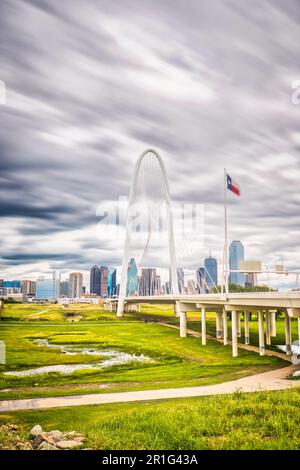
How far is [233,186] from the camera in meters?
46.8

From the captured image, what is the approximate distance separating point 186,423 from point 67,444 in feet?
17.6

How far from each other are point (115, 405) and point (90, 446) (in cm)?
898

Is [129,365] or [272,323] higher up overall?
[272,323]

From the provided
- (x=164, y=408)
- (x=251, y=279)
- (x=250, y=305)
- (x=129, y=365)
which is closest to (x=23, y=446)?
(x=164, y=408)

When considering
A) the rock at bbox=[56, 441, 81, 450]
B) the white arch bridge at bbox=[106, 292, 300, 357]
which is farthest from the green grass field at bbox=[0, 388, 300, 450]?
the white arch bridge at bbox=[106, 292, 300, 357]

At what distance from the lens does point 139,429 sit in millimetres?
18062

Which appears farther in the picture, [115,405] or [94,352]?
[94,352]

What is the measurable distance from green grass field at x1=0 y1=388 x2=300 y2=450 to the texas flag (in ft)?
86.0

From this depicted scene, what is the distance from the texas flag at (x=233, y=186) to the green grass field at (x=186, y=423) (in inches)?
1031

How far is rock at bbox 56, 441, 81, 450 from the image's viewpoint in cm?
1552

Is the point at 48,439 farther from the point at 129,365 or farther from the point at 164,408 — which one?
the point at 129,365

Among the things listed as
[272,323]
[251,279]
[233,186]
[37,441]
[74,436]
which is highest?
[233,186]
